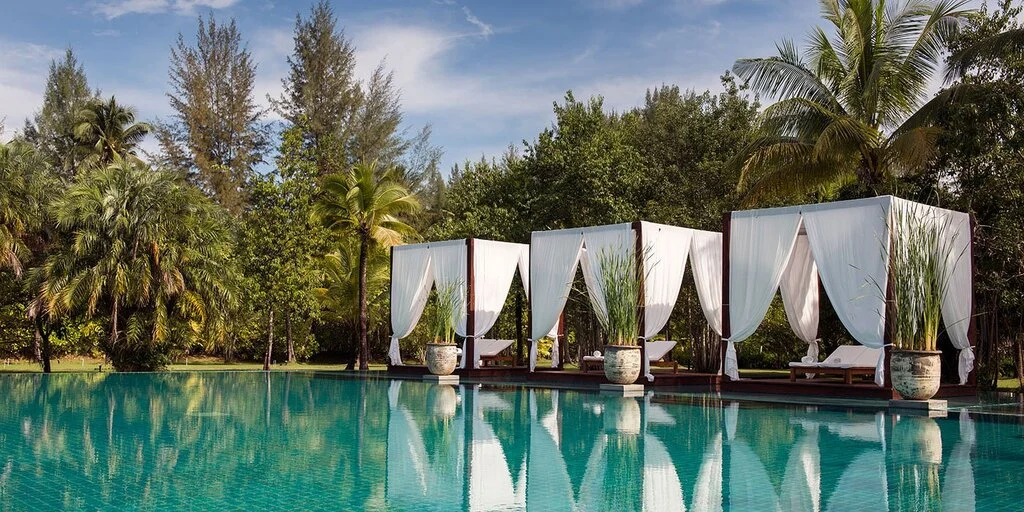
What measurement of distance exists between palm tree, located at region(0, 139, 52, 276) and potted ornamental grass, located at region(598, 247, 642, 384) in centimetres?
1012

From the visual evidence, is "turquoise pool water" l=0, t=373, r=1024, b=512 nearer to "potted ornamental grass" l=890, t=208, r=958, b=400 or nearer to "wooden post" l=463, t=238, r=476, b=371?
"potted ornamental grass" l=890, t=208, r=958, b=400

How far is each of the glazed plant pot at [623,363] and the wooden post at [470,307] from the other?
318cm

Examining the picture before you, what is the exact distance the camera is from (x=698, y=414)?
8.90m

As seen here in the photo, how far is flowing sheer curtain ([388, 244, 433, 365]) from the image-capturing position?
15.1m

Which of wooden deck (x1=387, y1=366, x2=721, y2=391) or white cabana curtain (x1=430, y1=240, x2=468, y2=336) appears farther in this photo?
white cabana curtain (x1=430, y1=240, x2=468, y2=336)

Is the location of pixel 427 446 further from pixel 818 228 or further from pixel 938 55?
pixel 938 55

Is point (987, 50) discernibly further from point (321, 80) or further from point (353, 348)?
point (321, 80)

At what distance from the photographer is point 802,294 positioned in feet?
42.1

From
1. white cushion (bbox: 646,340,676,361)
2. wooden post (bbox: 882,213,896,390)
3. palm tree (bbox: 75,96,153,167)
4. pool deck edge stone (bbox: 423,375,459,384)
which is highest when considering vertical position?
palm tree (bbox: 75,96,153,167)

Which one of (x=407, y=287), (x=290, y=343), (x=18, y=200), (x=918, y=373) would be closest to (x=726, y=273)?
(x=918, y=373)

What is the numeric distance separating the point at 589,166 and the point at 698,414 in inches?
392

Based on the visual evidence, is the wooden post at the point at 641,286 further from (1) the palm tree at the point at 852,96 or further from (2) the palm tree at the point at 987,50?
(2) the palm tree at the point at 987,50

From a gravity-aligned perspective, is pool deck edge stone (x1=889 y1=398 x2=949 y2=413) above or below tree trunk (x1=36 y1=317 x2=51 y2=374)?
below

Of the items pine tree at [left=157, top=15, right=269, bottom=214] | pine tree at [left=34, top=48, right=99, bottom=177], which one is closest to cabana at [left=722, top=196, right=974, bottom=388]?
pine tree at [left=157, top=15, right=269, bottom=214]
